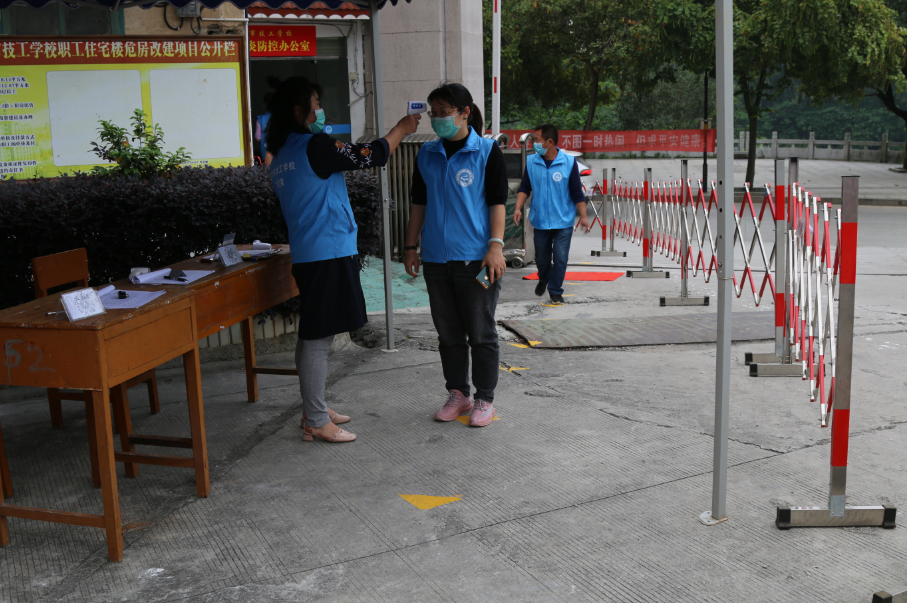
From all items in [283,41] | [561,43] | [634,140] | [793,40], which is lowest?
[634,140]

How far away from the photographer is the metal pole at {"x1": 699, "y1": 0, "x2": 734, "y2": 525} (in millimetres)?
3211

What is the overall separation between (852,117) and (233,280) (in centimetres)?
6187

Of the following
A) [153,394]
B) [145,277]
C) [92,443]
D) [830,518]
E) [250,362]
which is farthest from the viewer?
[250,362]

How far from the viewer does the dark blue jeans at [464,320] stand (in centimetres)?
468

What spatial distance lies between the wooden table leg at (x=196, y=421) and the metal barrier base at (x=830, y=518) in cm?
261

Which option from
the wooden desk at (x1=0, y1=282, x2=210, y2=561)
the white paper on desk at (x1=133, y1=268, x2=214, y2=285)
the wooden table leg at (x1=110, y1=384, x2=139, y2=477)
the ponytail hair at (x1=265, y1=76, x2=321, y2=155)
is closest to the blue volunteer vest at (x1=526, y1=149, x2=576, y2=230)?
the ponytail hair at (x1=265, y1=76, x2=321, y2=155)

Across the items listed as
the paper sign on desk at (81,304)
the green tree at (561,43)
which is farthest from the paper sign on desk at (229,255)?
the green tree at (561,43)

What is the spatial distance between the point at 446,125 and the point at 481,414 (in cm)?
166

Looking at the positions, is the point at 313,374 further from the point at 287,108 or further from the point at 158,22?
the point at 158,22

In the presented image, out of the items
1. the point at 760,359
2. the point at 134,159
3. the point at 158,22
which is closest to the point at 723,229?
the point at 760,359

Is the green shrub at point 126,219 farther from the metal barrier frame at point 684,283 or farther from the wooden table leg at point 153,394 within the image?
the metal barrier frame at point 684,283

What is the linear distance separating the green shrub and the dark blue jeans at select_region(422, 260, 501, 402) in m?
1.84

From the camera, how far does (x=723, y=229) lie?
11.0ft

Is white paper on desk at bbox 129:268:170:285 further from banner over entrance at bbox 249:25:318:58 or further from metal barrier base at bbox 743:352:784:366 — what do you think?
banner over entrance at bbox 249:25:318:58
